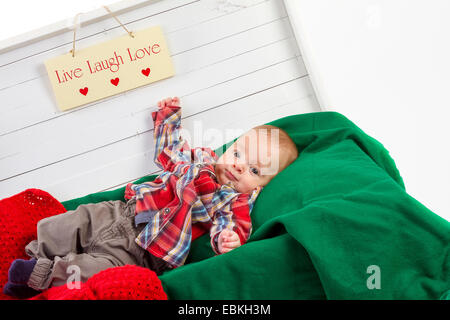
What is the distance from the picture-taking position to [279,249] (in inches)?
31.6

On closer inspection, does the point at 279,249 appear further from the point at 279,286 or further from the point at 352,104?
the point at 352,104

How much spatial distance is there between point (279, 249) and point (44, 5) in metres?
1.25

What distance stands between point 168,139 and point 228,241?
48 centimetres

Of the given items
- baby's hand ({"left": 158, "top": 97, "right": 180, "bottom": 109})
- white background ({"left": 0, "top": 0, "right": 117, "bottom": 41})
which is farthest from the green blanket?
white background ({"left": 0, "top": 0, "right": 117, "bottom": 41})

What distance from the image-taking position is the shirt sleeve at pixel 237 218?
1.07 meters

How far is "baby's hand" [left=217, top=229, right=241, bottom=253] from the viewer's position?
0.98 metres

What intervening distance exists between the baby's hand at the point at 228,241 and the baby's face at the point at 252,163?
0.75ft

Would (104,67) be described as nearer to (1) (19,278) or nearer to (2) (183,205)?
(2) (183,205)

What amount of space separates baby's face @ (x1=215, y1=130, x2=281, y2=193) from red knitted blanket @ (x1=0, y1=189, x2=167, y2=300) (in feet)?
1.65

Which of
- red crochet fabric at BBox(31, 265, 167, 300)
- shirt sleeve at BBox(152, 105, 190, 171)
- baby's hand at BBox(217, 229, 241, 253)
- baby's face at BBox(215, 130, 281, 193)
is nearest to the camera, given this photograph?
red crochet fabric at BBox(31, 265, 167, 300)

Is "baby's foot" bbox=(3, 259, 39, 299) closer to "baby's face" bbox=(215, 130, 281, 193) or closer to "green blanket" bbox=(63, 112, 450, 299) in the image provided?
"green blanket" bbox=(63, 112, 450, 299)

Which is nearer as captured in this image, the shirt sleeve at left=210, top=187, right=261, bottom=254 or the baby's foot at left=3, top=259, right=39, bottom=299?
the baby's foot at left=3, top=259, right=39, bottom=299
